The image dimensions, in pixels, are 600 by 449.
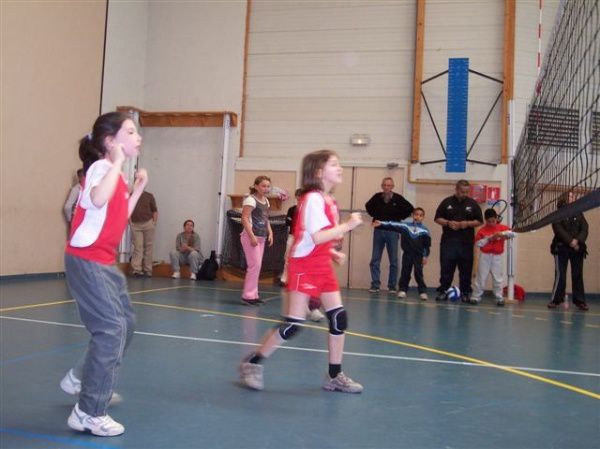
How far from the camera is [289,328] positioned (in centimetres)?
355

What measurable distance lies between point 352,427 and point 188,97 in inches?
448

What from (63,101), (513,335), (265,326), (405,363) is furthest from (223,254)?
(405,363)

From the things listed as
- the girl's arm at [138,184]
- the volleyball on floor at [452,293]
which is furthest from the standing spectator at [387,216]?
the girl's arm at [138,184]

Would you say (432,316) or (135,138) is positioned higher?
(135,138)

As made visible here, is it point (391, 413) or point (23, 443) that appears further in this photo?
point (391, 413)

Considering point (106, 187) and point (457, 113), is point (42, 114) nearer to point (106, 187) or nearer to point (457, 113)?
point (457, 113)

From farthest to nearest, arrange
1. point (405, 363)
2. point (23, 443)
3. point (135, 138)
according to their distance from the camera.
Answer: point (405, 363) → point (135, 138) → point (23, 443)

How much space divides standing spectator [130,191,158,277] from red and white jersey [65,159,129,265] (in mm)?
9749

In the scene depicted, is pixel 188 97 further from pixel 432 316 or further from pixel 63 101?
pixel 432 316

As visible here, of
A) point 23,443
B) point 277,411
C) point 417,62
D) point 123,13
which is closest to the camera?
point 23,443

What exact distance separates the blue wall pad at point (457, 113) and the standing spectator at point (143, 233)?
6128 millimetres

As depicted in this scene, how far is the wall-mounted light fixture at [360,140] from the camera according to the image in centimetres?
1202

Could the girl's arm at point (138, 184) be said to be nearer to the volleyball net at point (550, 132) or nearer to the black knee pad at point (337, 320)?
the black knee pad at point (337, 320)

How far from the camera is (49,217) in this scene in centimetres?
1088
